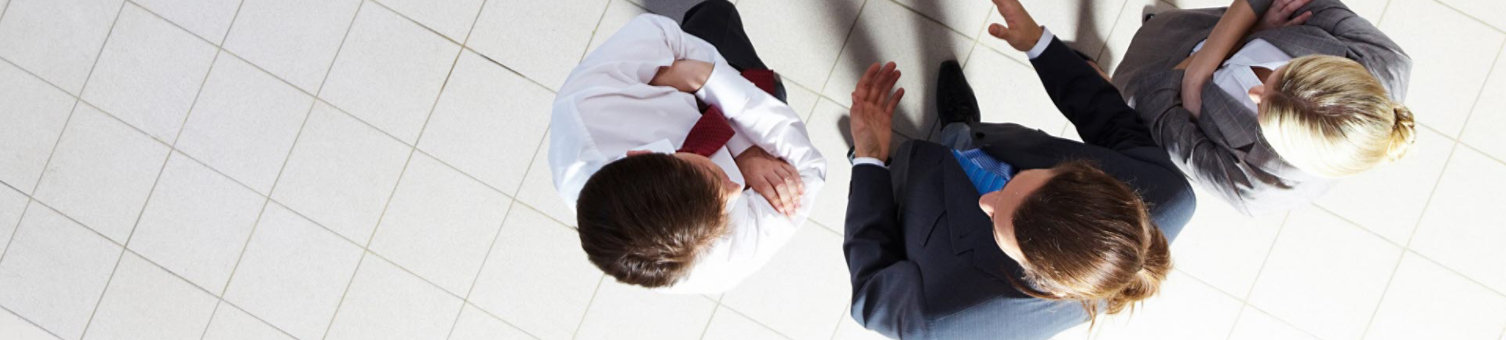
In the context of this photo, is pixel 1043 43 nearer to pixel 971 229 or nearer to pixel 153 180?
pixel 971 229

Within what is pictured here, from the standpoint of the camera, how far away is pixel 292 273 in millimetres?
2750

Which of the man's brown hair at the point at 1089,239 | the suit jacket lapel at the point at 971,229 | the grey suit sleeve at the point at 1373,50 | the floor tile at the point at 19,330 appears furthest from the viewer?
the floor tile at the point at 19,330

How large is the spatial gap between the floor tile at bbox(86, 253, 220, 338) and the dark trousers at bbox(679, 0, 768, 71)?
6.38 ft

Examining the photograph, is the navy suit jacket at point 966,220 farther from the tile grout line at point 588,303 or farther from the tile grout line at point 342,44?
the tile grout line at point 342,44

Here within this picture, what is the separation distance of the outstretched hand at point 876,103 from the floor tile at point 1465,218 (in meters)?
1.75

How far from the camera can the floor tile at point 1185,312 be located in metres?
2.64

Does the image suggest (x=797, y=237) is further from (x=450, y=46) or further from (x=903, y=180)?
(x=450, y=46)

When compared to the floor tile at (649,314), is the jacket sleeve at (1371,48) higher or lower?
higher

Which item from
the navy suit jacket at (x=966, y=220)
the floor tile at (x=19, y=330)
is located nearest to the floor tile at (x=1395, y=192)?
the navy suit jacket at (x=966, y=220)

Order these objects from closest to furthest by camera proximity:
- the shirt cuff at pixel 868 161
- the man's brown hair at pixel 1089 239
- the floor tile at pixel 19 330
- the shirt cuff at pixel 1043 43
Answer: the man's brown hair at pixel 1089 239 → the shirt cuff at pixel 868 161 → the shirt cuff at pixel 1043 43 → the floor tile at pixel 19 330

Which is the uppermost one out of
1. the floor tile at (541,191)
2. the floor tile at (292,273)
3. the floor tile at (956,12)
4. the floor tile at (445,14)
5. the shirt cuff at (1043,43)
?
the floor tile at (956,12)

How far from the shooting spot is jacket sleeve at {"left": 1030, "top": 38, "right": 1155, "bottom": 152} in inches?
79.3

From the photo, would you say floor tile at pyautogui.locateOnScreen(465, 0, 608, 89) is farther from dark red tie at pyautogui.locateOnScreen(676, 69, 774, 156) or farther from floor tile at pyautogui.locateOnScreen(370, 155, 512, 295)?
dark red tie at pyautogui.locateOnScreen(676, 69, 774, 156)

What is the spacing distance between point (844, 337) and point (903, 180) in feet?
2.70
